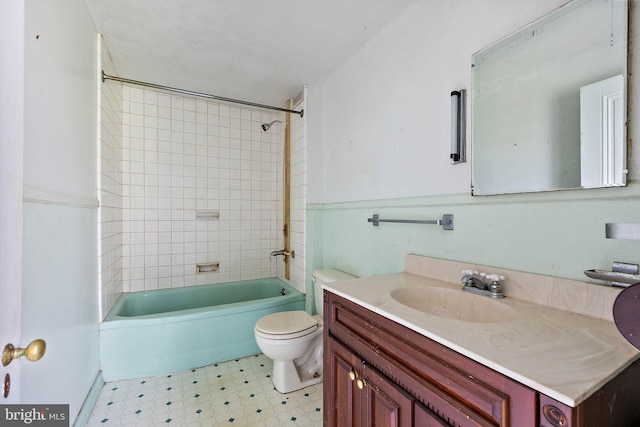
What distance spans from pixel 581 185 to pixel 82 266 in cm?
226

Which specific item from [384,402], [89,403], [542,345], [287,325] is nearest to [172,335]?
[89,403]

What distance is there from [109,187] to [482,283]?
2469 millimetres

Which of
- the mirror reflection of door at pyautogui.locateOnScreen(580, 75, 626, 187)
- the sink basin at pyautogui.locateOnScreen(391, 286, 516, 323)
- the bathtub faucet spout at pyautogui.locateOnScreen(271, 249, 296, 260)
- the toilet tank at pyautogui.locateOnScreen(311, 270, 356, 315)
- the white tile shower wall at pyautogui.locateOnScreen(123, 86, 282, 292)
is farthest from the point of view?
the bathtub faucet spout at pyautogui.locateOnScreen(271, 249, 296, 260)

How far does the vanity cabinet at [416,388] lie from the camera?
529 millimetres

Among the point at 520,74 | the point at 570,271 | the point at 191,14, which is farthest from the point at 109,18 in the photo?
the point at 570,271

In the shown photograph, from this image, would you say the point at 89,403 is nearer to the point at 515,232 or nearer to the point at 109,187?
the point at 109,187

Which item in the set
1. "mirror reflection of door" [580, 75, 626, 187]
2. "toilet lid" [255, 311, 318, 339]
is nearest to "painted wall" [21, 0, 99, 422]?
"toilet lid" [255, 311, 318, 339]

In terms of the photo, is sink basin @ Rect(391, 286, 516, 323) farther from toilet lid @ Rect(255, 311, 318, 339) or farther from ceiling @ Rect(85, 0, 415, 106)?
ceiling @ Rect(85, 0, 415, 106)

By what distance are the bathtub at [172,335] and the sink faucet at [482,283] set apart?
5.25ft

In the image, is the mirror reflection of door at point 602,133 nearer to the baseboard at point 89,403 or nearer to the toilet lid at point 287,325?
the toilet lid at point 287,325

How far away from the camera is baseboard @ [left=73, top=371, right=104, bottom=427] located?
1408mm

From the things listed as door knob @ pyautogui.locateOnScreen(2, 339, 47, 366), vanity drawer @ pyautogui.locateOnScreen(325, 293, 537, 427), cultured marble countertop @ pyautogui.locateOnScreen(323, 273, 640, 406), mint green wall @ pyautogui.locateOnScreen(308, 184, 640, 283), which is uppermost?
mint green wall @ pyautogui.locateOnScreen(308, 184, 640, 283)

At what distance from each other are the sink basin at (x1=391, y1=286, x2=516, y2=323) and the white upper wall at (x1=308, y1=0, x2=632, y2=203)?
1.56 feet

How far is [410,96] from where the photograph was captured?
149cm
